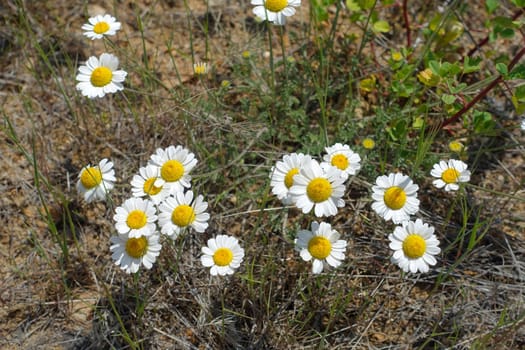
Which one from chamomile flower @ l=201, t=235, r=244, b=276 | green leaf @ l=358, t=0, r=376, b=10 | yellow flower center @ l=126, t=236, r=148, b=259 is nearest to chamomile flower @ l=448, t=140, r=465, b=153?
green leaf @ l=358, t=0, r=376, b=10

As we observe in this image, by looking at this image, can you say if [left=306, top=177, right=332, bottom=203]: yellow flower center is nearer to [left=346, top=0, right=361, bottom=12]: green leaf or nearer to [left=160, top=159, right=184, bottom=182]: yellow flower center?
[left=160, top=159, right=184, bottom=182]: yellow flower center

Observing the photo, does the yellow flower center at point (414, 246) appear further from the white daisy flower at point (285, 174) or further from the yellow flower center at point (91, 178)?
the yellow flower center at point (91, 178)

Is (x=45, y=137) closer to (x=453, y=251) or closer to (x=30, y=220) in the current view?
(x=30, y=220)

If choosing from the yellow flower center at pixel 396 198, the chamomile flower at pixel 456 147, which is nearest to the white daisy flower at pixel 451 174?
the chamomile flower at pixel 456 147

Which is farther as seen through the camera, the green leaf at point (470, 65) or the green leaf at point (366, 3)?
the green leaf at point (366, 3)

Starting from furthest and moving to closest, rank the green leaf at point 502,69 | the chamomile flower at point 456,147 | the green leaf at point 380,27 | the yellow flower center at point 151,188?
the green leaf at point 380,27 → the chamomile flower at point 456,147 → the green leaf at point 502,69 → the yellow flower center at point 151,188

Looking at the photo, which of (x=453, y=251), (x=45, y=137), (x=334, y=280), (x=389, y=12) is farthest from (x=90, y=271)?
(x=389, y=12)

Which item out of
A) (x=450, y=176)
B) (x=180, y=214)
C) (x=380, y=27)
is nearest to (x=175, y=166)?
(x=180, y=214)
